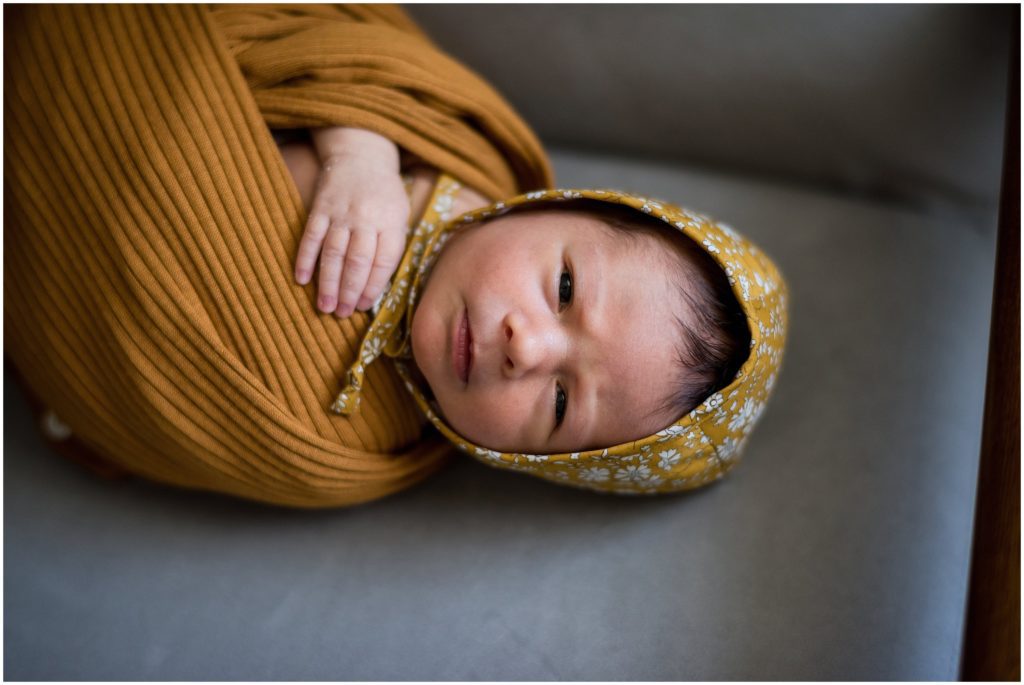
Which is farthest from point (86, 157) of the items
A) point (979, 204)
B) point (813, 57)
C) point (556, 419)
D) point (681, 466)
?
point (979, 204)

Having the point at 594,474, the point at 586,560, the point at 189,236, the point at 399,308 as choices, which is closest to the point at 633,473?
the point at 594,474

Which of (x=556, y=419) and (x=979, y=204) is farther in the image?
(x=979, y=204)

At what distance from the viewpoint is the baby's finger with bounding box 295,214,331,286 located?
794 mm

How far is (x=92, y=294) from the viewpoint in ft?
2.63

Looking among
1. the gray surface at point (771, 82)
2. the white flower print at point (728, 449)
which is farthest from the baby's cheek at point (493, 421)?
the gray surface at point (771, 82)

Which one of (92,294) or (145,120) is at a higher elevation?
(145,120)

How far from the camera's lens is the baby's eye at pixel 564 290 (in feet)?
2.53

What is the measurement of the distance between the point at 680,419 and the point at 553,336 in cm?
15

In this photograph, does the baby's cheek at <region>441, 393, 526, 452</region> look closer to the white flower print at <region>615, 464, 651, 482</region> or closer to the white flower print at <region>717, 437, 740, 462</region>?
the white flower print at <region>615, 464, 651, 482</region>

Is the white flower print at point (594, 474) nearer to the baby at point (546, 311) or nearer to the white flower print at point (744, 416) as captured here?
the baby at point (546, 311)

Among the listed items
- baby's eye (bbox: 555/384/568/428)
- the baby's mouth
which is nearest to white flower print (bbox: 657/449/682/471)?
baby's eye (bbox: 555/384/568/428)

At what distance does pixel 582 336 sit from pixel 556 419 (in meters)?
0.09

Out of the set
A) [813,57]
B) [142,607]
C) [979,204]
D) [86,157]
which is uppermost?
[813,57]

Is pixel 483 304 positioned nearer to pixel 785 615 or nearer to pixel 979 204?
pixel 785 615
